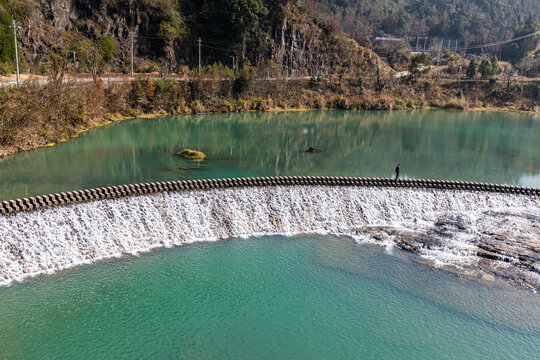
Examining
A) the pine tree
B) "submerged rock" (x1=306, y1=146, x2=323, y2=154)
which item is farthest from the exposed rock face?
the pine tree

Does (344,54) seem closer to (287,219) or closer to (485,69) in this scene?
(485,69)

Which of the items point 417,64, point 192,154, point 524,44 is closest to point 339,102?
point 417,64

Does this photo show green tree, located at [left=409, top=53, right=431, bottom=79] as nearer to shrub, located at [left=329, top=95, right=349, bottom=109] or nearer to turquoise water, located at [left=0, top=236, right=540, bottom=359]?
shrub, located at [left=329, top=95, right=349, bottom=109]

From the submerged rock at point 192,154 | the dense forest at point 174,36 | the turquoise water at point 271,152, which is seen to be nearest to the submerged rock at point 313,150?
the turquoise water at point 271,152

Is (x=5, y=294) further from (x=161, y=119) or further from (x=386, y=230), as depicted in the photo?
(x=161, y=119)

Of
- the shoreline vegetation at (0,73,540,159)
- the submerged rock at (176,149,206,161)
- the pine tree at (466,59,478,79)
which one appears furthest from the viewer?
the pine tree at (466,59,478,79)

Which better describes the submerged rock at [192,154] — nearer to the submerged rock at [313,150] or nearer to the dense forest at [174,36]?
the submerged rock at [313,150]
